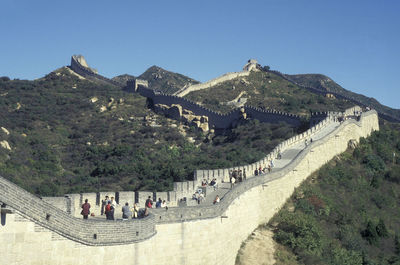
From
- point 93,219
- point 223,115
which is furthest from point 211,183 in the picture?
point 223,115

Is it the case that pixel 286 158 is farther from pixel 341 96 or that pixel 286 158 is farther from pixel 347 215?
pixel 341 96

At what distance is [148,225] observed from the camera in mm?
14461

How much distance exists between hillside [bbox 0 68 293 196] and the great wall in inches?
364

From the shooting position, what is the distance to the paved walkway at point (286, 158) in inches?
818

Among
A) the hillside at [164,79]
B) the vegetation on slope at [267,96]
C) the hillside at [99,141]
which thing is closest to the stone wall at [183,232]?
the hillside at [99,141]

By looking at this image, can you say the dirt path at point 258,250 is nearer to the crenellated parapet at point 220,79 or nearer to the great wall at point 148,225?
the great wall at point 148,225

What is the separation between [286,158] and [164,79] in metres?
69.3

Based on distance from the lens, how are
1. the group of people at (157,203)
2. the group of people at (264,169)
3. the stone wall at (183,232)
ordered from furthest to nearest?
1. the group of people at (264,169)
2. the group of people at (157,203)
3. the stone wall at (183,232)

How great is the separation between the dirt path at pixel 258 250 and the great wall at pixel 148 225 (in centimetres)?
33

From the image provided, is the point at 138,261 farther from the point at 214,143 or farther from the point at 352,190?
the point at 214,143

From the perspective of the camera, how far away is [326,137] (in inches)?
1368

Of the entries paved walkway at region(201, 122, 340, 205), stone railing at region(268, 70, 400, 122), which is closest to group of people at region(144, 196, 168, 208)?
paved walkway at region(201, 122, 340, 205)

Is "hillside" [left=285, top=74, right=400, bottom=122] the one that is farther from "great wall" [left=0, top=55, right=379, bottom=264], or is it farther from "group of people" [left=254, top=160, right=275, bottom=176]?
"great wall" [left=0, top=55, right=379, bottom=264]

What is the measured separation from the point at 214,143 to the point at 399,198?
738 inches
